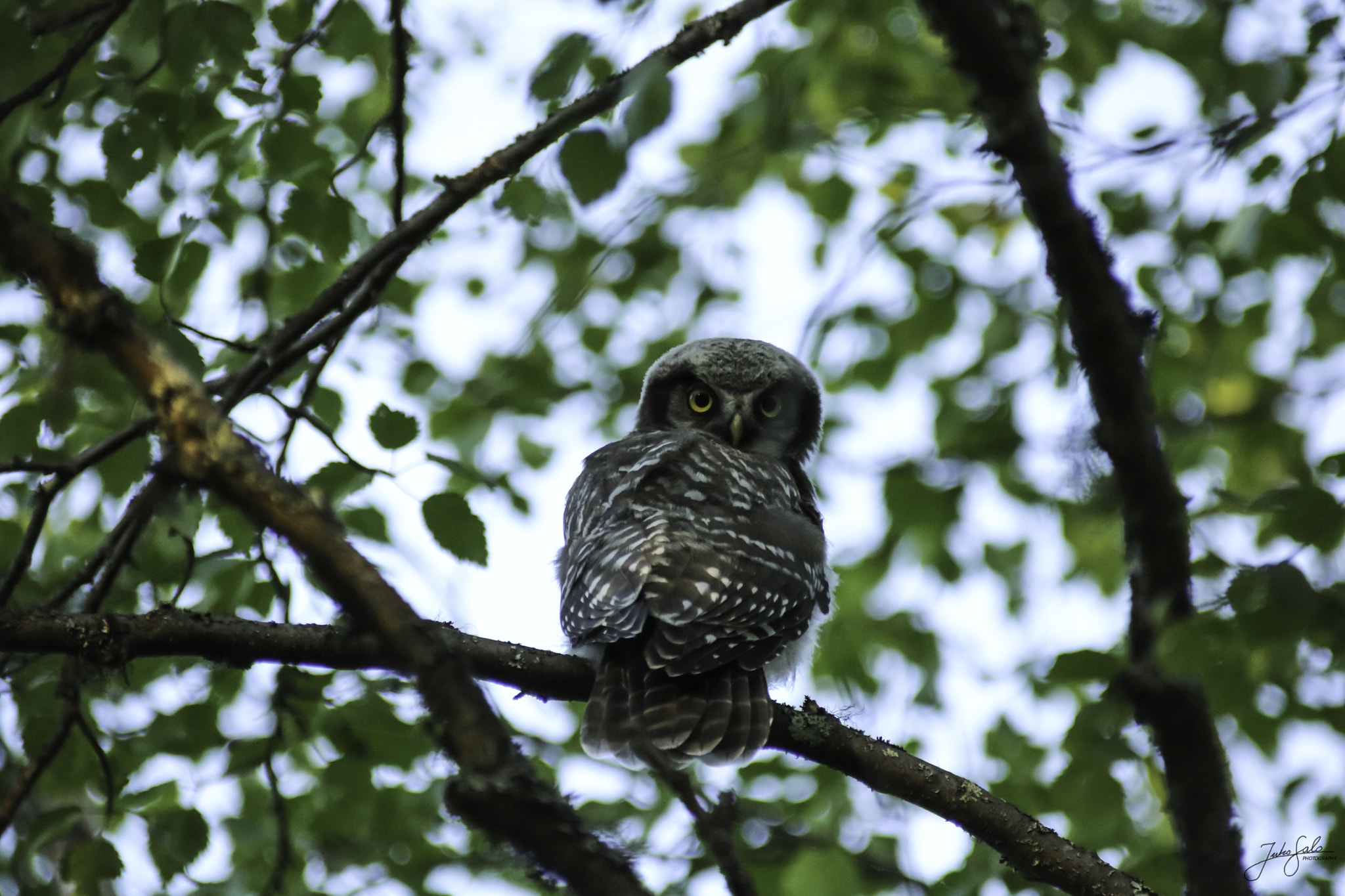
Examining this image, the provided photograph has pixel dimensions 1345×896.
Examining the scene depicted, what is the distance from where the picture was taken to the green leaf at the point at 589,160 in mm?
3020

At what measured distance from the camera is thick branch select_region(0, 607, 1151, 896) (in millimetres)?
2400

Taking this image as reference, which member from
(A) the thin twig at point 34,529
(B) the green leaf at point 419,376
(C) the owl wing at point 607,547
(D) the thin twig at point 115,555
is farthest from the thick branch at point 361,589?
(B) the green leaf at point 419,376

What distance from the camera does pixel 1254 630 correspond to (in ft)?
7.19

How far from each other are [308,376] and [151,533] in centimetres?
75

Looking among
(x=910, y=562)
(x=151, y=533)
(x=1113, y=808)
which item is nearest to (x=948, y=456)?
(x=910, y=562)

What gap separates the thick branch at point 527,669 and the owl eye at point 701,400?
267cm

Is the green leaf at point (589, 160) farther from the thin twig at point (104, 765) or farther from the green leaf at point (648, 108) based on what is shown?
the thin twig at point (104, 765)

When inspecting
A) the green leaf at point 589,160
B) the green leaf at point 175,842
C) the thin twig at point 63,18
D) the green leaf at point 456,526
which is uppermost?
the thin twig at point 63,18

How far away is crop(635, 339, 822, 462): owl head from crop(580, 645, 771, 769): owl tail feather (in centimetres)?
207

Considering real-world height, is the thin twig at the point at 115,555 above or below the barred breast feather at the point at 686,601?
below

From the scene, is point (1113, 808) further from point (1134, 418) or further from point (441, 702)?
point (441, 702)

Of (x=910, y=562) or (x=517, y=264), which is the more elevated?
(x=517, y=264)

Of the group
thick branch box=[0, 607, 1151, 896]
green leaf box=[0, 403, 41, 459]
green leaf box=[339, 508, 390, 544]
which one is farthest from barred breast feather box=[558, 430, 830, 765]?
green leaf box=[0, 403, 41, 459]

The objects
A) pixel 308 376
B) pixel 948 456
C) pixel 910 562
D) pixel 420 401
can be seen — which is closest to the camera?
pixel 308 376
